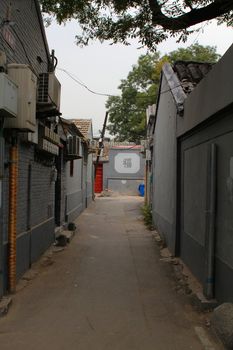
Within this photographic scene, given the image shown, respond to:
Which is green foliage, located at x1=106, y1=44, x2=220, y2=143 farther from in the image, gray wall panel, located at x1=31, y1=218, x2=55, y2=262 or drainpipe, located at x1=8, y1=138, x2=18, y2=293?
drainpipe, located at x1=8, y1=138, x2=18, y2=293

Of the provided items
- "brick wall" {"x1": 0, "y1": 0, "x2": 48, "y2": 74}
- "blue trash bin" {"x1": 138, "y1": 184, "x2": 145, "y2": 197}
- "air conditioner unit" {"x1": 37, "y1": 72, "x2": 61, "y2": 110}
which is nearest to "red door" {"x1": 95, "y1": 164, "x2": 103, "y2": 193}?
"blue trash bin" {"x1": 138, "y1": 184, "x2": 145, "y2": 197}

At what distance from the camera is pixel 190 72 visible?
11.7 meters

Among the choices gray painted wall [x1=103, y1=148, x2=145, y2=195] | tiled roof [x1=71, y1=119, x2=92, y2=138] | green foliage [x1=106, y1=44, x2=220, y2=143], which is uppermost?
green foliage [x1=106, y1=44, x2=220, y2=143]

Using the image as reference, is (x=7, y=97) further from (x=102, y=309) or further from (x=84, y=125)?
(x=84, y=125)

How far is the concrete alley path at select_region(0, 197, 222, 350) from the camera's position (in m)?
5.62

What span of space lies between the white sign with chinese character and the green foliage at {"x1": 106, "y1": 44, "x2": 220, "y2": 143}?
3941mm

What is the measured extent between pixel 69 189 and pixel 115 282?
9.55 m

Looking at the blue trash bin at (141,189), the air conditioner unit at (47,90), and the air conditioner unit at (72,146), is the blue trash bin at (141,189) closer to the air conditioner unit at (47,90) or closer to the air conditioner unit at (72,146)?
the air conditioner unit at (72,146)

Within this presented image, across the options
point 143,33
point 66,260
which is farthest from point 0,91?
point 66,260

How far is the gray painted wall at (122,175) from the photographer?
39750mm

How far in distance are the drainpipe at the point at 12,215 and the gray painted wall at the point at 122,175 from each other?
104 ft

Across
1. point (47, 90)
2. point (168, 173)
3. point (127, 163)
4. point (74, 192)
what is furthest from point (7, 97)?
point (127, 163)

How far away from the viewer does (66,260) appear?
11008 mm

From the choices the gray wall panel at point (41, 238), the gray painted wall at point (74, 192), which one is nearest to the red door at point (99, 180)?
the gray painted wall at point (74, 192)
